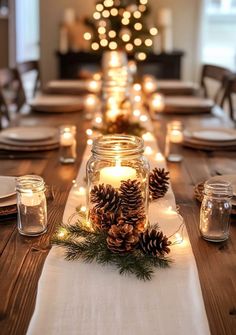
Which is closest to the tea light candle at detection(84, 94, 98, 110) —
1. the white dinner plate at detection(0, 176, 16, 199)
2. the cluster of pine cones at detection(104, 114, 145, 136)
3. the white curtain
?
the cluster of pine cones at detection(104, 114, 145, 136)

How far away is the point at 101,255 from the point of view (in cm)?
104

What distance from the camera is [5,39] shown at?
6.21 metres

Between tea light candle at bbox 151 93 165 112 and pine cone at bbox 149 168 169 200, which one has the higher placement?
tea light candle at bbox 151 93 165 112

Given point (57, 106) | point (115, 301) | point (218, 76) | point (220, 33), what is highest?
point (220, 33)

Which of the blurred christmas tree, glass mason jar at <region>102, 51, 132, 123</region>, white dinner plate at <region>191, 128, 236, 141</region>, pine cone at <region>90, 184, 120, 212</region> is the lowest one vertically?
white dinner plate at <region>191, 128, 236, 141</region>

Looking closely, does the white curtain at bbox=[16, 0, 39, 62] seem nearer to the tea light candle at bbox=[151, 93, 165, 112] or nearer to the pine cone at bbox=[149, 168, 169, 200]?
the tea light candle at bbox=[151, 93, 165, 112]

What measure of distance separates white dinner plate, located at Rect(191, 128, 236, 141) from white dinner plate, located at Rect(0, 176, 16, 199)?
85cm

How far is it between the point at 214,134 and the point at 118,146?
3.23ft

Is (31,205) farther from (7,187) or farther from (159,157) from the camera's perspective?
(159,157)

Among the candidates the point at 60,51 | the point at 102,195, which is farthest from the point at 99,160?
the point at 60,51

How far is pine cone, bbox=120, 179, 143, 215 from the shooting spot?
3.56ft

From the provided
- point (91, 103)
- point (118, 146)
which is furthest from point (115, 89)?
point (118, 146)

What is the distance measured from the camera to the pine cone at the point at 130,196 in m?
1.08

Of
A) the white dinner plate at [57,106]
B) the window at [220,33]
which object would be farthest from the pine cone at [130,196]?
the window at [220,33]
